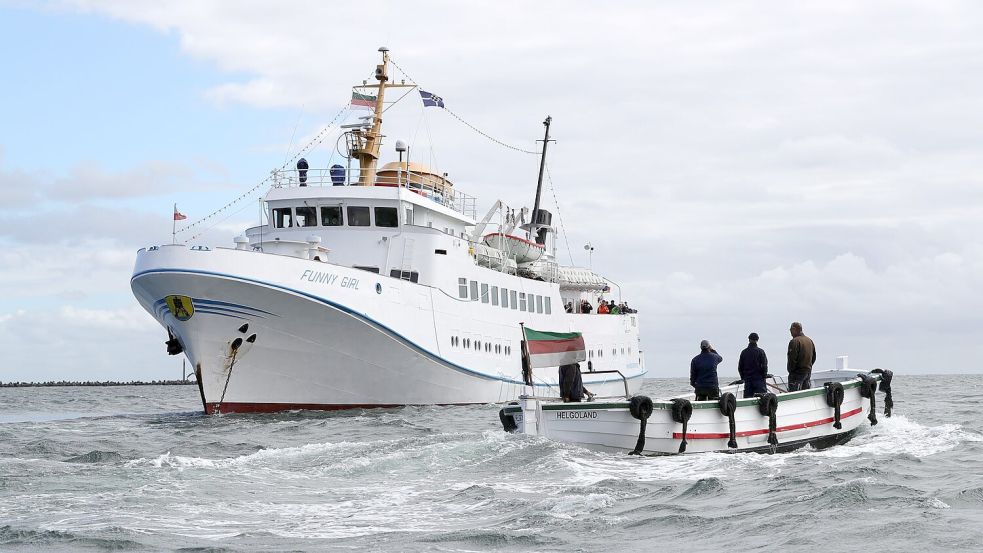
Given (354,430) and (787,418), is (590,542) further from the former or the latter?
(354,430)

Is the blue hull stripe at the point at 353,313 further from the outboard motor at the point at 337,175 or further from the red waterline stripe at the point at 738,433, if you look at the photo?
the outboard motor at the point at 337,175

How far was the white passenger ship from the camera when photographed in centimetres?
2481

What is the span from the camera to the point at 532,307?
38219mm

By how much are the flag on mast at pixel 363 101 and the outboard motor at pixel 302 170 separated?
4007 mm

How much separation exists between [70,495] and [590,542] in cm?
685

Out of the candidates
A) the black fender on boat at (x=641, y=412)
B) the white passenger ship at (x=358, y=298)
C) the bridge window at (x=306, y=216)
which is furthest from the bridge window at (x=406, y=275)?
the black fender on boat at (x=641, y=412)

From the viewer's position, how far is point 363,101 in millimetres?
34625

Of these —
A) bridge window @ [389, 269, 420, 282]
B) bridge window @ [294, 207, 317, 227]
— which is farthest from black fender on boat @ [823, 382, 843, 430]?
bridge window @ [294, 207, 317, 227]

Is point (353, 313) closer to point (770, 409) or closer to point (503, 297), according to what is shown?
point (503, 297)

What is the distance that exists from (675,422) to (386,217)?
15.9 m

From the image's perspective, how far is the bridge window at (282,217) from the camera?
30953mm

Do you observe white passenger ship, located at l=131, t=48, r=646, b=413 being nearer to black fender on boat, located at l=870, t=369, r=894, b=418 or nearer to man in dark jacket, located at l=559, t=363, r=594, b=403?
black fender on boat, located at l=870, t=369, r=894, b=418

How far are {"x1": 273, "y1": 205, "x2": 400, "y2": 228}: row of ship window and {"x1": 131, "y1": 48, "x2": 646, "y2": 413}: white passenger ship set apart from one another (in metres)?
0.04

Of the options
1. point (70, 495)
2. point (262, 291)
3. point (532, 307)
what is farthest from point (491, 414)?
point (70, 495)
